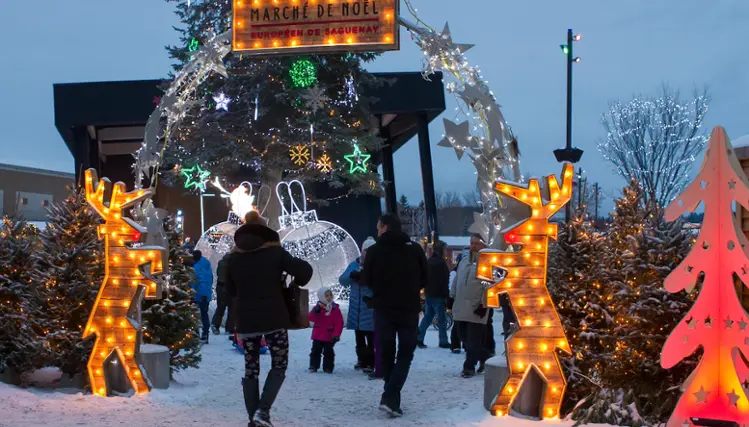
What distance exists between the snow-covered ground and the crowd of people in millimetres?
356

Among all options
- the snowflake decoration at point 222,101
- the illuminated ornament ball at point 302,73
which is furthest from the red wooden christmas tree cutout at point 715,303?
the snowflake decoration at point 222,101

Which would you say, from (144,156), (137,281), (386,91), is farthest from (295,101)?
(137,281)

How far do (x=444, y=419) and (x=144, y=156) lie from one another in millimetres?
4922

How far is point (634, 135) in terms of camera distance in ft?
114

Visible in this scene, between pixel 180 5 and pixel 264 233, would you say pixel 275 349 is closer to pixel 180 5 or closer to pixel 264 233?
pixel 264 233

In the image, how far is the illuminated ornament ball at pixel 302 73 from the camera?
75.5ft

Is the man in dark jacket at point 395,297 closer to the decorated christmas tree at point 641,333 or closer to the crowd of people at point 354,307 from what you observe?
the crowd of people at point 354,307

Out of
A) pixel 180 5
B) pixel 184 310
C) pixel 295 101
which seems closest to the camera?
pixel 184 310

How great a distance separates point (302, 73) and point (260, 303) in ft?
55.1

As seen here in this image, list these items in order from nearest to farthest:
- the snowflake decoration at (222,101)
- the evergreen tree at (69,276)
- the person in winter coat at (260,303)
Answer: the person in winter coat at (260,303) < the evergreen tree at (69,276) < the snowflake decoration at (222,101)

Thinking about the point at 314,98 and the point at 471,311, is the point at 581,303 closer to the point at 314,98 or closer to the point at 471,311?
the point at 471,311

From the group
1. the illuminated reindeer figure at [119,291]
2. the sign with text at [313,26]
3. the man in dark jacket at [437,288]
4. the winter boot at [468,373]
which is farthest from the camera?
the man in dark jacket at [437,288]

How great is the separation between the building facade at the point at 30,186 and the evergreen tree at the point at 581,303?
47.1m

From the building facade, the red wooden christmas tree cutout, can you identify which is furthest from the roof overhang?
the building facade
